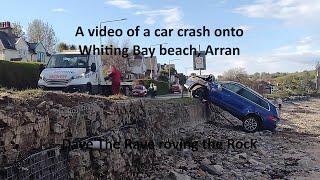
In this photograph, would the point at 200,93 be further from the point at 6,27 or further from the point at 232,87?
the point at 6,27

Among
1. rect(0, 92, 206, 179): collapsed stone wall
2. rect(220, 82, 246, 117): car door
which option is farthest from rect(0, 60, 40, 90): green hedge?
rect(220, 82, 246, 117): car door

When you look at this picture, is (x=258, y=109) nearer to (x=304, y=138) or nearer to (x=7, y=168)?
(x=304, y=138)

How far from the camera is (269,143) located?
65.5ft

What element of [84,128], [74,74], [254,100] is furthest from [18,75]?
[84,128]

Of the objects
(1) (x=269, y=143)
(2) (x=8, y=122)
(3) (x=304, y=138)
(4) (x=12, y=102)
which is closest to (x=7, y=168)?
(2) (x=8, y=122)

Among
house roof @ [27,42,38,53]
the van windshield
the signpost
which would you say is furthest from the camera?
house roof @ [27,42,38,53]

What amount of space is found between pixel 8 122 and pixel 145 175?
17.8 ft

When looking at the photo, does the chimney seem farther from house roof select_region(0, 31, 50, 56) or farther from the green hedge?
the green hedge

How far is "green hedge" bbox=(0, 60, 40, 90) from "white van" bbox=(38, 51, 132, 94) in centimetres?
223

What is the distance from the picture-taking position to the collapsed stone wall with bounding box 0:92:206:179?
7555mm

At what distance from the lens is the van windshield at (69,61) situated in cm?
1781

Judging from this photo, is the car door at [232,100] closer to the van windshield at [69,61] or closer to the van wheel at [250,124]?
the van wheel at [250,124]

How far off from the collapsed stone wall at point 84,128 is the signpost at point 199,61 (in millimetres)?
7549

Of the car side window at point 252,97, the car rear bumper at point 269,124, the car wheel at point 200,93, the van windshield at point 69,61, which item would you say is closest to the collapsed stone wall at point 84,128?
the van windshield at point 69,61
